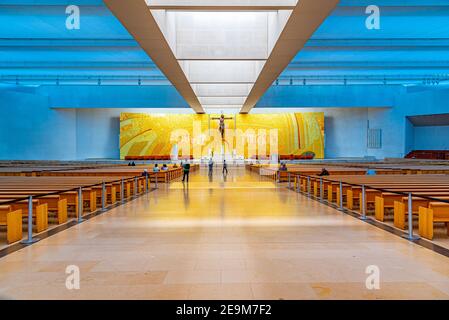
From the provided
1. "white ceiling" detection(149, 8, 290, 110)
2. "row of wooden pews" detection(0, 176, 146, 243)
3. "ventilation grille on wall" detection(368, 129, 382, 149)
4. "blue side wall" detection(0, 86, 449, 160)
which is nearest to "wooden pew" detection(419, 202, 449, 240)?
"row of wooden pews" detection(0, 176, 146, 243)

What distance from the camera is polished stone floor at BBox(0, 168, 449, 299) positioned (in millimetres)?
3797

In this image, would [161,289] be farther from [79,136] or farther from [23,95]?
[79,136]

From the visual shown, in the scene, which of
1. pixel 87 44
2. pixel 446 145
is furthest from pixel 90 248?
pixel 446 145

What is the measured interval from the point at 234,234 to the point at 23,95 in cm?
3286

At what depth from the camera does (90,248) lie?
5.70 meters

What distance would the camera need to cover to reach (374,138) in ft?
127

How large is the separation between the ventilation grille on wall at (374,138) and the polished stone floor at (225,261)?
32237 millimetres

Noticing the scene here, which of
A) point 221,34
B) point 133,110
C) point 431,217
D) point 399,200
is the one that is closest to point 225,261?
point 431,217

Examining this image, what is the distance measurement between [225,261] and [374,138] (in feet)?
120

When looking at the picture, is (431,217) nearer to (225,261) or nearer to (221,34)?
(225,261)

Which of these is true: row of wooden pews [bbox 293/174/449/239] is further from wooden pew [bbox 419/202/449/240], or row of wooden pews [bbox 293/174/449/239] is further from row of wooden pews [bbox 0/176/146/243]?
row of wooden pews [bbox 0/176/146/243]

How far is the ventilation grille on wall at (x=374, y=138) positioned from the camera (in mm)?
38375

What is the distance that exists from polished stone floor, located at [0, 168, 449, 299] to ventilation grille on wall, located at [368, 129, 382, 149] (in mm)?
32237
